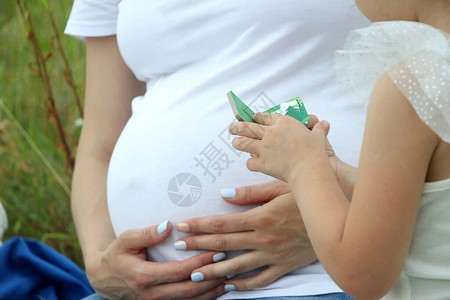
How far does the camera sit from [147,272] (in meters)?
1.54

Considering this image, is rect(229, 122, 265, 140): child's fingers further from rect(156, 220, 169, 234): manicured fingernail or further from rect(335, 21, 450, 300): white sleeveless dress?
rect(156, 220, 169, 234): manicured fingernail

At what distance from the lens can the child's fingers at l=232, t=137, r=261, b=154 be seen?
120cm

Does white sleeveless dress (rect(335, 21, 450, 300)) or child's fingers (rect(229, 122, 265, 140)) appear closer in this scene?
white sleeveless dress (rect(335, 21, 450, 300))

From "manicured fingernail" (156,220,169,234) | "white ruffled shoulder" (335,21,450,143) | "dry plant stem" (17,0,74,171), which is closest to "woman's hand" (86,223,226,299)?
"manicured fingernail" (156,220,169,234)

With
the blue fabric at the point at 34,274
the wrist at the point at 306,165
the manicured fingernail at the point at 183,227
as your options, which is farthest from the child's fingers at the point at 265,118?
the blue fabric at the point at 34,274

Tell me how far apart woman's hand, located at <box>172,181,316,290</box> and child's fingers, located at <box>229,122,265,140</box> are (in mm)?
246

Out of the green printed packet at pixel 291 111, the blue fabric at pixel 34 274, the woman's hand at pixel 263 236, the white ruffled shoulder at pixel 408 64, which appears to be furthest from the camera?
the blue fabric at pixel 34 274

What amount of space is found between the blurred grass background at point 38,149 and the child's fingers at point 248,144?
57.1 inches

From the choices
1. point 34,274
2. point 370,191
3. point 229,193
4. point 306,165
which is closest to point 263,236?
point 229,193

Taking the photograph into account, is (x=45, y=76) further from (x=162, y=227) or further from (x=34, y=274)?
(x=162, y=227)

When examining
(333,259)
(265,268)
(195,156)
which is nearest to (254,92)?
(195,156)

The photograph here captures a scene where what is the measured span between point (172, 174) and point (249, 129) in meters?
0.38

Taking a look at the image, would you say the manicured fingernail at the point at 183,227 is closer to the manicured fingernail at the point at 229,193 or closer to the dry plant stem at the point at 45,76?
the manicured fingernail at the point at 229,193

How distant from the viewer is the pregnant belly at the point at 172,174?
149cm
